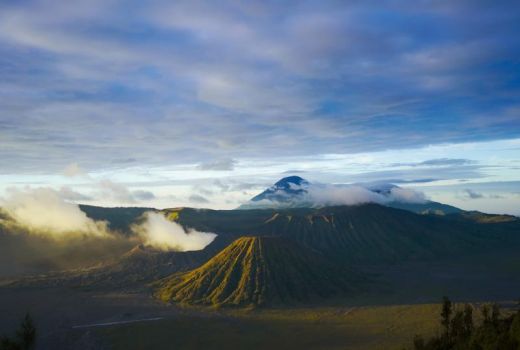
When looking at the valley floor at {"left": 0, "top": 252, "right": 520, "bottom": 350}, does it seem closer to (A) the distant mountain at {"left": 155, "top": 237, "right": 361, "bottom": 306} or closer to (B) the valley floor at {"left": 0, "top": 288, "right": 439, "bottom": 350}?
(B) the valley floor at {"left": 0, "top": 288, "right": 439, "bottom": 350}

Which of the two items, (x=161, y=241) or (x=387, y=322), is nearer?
(x=387, y=322)

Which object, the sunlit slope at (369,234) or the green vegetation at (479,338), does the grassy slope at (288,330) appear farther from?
the sunlit slope at (369,234)

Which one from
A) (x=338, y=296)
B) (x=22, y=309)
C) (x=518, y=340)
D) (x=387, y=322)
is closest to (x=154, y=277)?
(x=22, y=309)

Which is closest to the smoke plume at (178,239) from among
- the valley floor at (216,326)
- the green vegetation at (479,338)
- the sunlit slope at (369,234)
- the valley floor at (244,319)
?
the sunlit slope at (369,234)

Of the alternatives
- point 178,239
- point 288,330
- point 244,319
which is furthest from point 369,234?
point 288,330

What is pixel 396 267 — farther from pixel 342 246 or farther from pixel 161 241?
pixel 161 241

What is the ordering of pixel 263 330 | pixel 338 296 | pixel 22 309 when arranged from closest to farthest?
1. pixel 263 330
2. pixel 22 309
3. pixel 338 296

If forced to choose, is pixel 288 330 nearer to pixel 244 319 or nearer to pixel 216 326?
pixel 244 319

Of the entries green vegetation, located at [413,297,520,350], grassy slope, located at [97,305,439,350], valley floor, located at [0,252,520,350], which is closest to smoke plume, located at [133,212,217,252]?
valley floor, located at [0,252,520,350]
